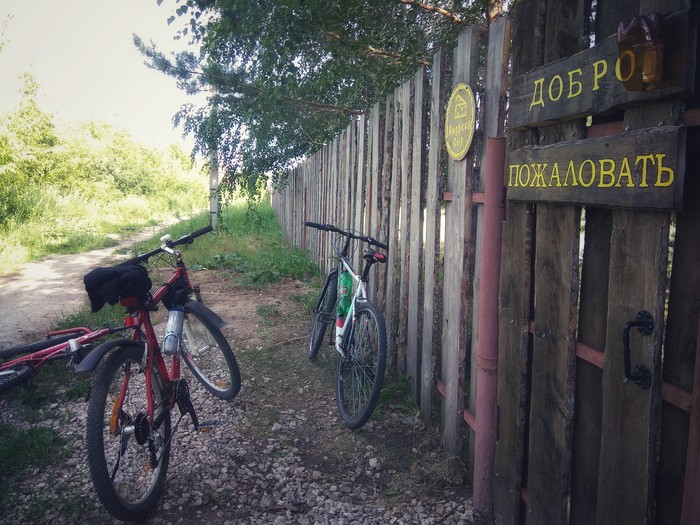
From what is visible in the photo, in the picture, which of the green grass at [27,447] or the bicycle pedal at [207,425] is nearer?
the green grass at [27,447]

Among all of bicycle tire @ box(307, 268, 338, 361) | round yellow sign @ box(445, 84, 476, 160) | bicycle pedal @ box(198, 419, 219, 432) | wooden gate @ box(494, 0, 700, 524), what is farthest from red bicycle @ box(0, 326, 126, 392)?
wooden gate @ box(494, 0, 700, 524)

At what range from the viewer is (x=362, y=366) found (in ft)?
11.3

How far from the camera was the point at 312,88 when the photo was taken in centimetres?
625

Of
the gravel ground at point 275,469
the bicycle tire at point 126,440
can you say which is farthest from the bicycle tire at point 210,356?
the bicycle tire at point 126,440

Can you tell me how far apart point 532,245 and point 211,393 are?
9.23 ft

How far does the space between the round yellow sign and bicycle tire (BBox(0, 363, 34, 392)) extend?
9.87 ft

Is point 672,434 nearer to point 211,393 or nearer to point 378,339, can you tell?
point 378,339

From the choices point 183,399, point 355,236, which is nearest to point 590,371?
point 355,236

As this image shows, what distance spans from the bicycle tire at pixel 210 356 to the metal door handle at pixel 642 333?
2.73 m

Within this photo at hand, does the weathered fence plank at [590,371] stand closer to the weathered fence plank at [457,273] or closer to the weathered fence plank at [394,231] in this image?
the weathered fence plank at [457,273]

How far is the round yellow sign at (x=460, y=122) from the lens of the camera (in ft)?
8.24

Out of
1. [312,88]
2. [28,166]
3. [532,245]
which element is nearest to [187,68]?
[312,88]

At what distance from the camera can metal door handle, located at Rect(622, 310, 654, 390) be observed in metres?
1.50

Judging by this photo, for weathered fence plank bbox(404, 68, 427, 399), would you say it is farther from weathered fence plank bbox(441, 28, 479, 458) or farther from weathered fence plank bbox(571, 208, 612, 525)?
weathered fence plank bbox(571, 208, 612, 525)
